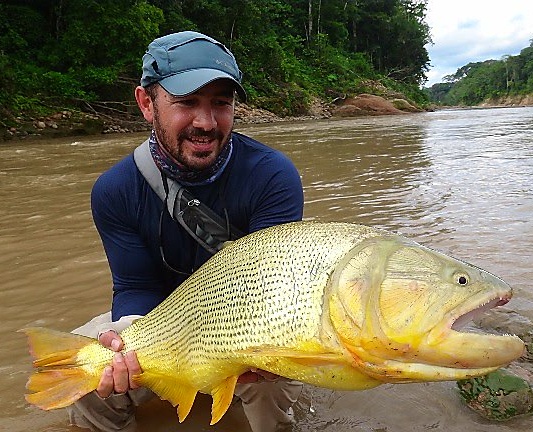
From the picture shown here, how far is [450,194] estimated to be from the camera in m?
6.73

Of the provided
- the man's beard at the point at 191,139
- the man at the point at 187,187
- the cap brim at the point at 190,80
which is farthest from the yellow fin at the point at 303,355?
the cap brim at the point at 190,80

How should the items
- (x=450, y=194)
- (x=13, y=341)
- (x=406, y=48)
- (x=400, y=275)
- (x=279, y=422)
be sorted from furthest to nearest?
(x=406, y=48), (x=450, y=194), (x=13, y=341), (x=279, y=422), (x=400, y=275)

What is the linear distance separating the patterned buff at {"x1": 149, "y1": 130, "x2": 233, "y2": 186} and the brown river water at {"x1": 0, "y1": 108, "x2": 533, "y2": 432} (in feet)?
3.49

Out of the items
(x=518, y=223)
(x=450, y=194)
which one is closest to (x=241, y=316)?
(x=518, y=223)

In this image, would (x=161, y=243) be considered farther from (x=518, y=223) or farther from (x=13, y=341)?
(x=518, y=223)

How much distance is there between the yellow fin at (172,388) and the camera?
1995mm

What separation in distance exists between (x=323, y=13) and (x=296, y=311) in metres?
45.1

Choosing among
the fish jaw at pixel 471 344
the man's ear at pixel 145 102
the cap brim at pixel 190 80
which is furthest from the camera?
the man's ear at pixel 145 102

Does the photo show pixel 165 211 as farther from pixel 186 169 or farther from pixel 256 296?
pixel 256 296

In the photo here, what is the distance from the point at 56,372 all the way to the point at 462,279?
5.08 ft

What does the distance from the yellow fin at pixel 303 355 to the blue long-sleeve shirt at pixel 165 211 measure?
93cm

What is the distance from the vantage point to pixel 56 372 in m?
2.08

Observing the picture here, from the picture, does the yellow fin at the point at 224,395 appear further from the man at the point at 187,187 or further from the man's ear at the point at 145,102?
the man's ear at the point at 145,102

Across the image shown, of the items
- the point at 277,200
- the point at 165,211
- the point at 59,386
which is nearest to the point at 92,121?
the point at 165,211
